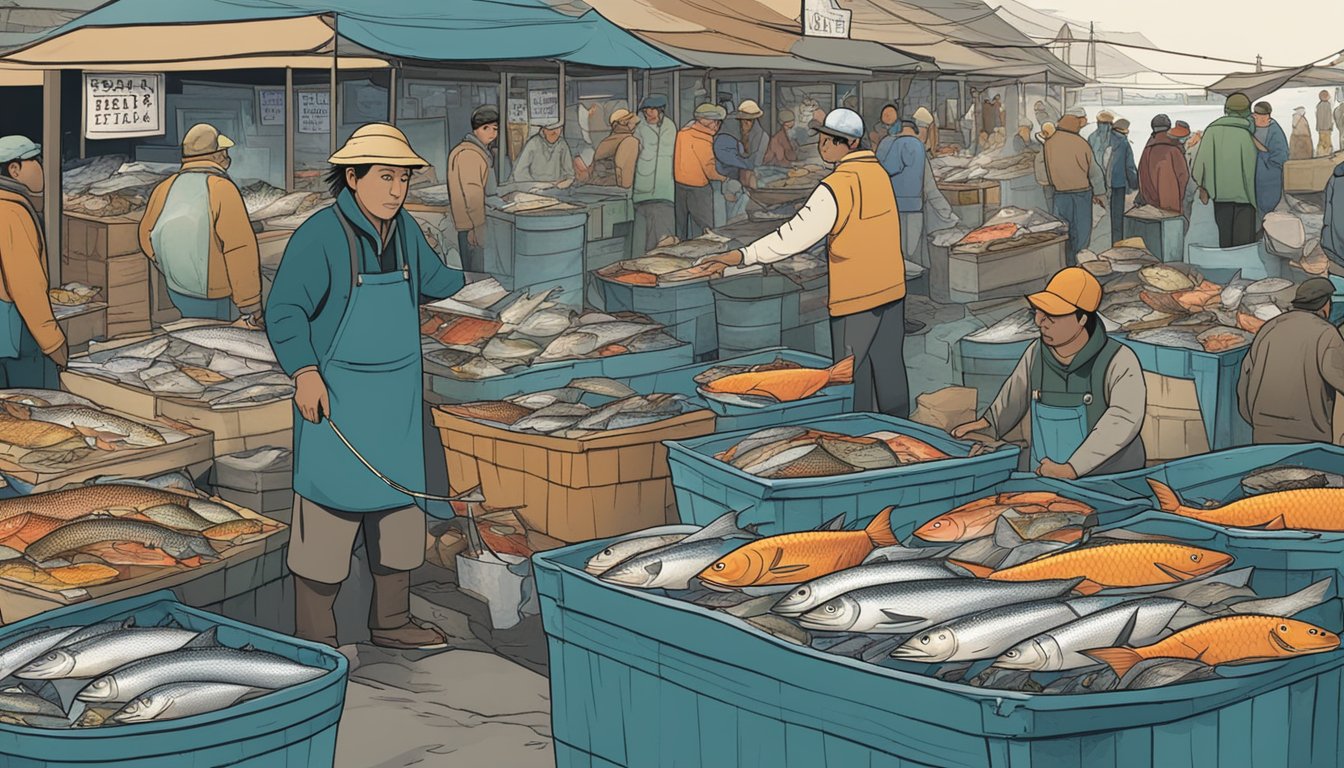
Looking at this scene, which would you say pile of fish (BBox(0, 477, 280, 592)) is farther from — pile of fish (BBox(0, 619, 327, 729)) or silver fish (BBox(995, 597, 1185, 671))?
silver fish (BBox(995, 597, 1185, 671))

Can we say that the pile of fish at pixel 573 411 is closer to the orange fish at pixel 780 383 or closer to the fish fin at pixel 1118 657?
the orange fish at pixel 780 383

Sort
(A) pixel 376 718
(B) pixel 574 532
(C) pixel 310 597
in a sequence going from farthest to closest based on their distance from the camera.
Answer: (B) pixel 574 532 → (C) pixel 310 597 → (A) pixel 376 718

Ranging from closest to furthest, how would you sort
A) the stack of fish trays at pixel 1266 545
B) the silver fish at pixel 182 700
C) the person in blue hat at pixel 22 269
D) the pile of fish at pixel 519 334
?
1. the silver fish at pixel 182 700
2. the stack of fish trays at pixel 1266 545
3. the person in blue hat at pixel 22 269
4. the pile of fish at pixel 519 334

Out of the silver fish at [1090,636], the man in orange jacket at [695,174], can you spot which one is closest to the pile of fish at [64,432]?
the silver fish at [1090,636]

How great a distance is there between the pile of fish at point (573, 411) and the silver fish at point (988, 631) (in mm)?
3145

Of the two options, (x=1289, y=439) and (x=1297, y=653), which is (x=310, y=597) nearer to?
(x=1297, y=653)

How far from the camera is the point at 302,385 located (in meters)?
5.92

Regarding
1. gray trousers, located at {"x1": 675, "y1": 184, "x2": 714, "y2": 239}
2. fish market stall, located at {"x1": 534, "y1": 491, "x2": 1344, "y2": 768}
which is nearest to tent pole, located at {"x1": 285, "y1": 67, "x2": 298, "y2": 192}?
gray trousers, located at {"x1": 675, "y1": 184, "x2": 714, "y2": 239}

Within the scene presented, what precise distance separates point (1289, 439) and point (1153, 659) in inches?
175

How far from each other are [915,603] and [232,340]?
5.38 m

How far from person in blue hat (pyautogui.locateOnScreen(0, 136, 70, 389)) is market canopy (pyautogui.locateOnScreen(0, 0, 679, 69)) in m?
1.04

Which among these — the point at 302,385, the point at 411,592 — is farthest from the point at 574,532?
→ the point at 302,385

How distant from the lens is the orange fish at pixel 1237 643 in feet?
11.9

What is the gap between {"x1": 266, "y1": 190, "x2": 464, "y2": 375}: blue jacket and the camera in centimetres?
593
